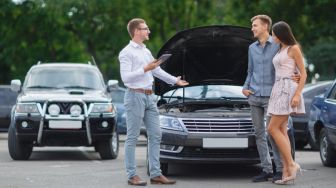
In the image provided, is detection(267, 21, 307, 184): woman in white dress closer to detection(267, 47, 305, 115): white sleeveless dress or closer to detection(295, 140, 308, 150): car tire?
detection(267, 47, 305, 115): white sleeveless dress

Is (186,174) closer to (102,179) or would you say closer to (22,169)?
(102,179)

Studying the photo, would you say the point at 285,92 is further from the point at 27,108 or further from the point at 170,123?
the point at 27,108

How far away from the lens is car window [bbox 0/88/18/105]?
25.1 metres

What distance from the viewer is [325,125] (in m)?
12.7

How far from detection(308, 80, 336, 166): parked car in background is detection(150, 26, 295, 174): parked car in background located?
1384 millimetres

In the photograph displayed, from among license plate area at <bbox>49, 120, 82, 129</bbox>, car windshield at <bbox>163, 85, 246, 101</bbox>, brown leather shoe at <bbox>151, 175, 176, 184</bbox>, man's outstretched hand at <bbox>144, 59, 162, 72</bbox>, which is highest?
man's outstretched hand at <bbox>144, 59, 162, 72</bbox>

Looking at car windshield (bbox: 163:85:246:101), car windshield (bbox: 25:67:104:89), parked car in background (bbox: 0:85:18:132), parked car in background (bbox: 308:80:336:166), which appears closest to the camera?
car windshield (bbox: 163:85:246:101)

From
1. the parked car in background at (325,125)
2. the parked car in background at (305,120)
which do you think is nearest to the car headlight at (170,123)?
the parked car in background at (325,125)

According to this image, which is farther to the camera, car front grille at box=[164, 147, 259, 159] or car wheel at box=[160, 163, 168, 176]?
car wheel at box=[160, 163, 168, 176]

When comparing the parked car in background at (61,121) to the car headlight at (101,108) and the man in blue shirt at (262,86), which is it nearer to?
the car headlight at (101,108)

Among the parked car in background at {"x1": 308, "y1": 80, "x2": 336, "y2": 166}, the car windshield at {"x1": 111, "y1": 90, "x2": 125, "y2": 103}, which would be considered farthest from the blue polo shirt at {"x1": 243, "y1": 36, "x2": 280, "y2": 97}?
the car windshield at {"x1": 111, "y1": 90, "x2": 125, "y2": 103}

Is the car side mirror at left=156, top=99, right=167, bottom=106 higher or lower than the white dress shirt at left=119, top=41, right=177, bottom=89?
lower

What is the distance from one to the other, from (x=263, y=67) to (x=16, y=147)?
5.48 m

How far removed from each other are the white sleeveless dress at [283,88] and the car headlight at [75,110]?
4.75m
